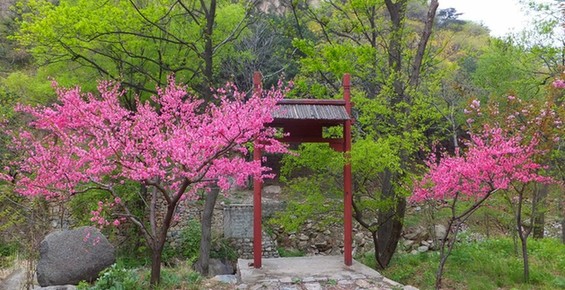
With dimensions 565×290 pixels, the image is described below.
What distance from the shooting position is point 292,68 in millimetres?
18234

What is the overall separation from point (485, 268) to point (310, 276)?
347 cm

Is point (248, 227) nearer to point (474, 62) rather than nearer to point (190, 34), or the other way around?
point (190, 34)

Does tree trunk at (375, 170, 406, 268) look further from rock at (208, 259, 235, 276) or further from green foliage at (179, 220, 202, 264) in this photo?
green foliage at (179, 220, 202, 264)

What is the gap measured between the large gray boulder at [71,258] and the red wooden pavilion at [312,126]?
2543 millimetres

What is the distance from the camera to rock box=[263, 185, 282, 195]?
1803cm

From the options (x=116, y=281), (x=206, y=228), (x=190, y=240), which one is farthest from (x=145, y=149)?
(x=190, y=240)

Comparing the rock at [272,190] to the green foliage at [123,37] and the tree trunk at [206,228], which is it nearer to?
the green foliage at [123,37]

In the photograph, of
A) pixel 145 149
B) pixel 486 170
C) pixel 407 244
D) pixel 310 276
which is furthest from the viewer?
pixel 407 244

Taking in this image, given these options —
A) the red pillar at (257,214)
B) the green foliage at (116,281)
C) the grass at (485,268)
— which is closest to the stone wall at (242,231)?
the grass at (485,268)

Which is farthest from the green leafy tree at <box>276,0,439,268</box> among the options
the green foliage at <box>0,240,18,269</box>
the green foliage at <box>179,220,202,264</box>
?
the green foliage at <box>0,240,18,269</box>

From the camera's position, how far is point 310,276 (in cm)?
615

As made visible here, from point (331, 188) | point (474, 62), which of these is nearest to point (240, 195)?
point (331, 188)

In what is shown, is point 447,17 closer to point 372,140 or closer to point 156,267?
point 372,140

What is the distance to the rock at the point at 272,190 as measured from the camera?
59.2 ft
